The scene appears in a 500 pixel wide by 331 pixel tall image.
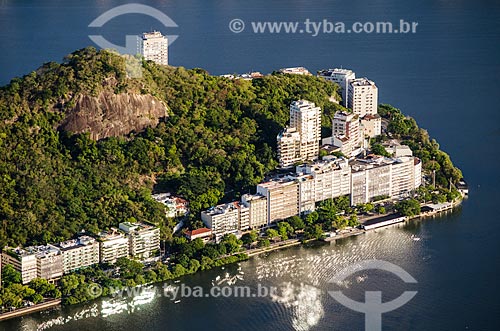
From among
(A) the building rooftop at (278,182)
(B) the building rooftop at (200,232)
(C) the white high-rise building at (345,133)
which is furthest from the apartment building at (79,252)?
(C) the white high-rise building at (345,133)

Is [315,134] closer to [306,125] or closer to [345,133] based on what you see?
[306,125]

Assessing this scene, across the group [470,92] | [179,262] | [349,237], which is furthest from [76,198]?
[470,92]

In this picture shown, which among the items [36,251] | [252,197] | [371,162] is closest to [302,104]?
[371,162]

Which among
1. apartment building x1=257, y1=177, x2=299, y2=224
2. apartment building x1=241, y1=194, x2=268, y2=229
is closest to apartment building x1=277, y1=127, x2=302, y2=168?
apartment building x1=257, y1=177, x2=299, y2=224

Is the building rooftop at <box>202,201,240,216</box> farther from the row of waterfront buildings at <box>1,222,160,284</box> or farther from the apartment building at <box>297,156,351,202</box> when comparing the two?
the apartment building at <box>297,156,351,202</box>

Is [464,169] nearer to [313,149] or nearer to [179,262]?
[313,149]

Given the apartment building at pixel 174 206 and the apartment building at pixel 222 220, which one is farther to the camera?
the apartment building at pixel 174 206

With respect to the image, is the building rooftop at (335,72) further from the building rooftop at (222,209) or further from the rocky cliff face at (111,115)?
the building rooftop at (222,209)
